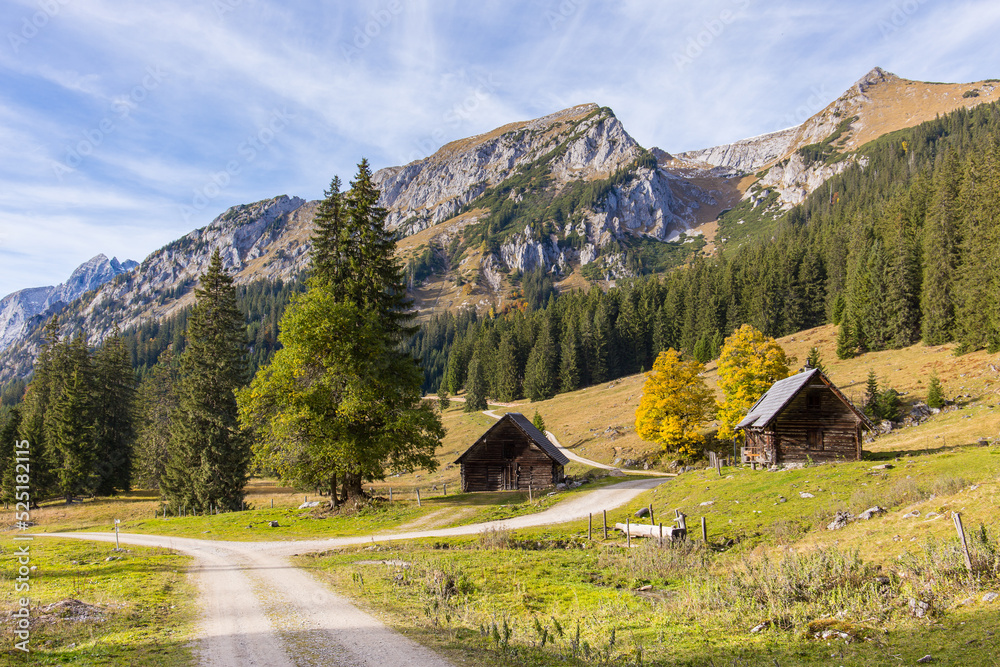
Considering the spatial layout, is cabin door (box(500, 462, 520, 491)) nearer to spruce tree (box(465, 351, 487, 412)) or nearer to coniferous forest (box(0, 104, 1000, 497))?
coniferous forest (box(0, 104, 1000, 497))

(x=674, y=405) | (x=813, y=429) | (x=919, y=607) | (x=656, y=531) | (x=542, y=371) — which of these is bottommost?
(x=656, y=531)

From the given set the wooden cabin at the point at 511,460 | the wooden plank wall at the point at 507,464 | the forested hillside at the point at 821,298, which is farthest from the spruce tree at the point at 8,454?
the forested hillside at the point at 821,298

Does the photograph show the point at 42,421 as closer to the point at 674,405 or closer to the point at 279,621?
the point at 279,621

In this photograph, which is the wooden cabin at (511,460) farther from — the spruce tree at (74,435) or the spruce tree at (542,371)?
the spruce tree at (542,371)

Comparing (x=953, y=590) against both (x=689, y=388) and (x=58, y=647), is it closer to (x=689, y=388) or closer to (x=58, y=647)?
(x=58, y=647)

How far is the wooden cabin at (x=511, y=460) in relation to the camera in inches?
1834

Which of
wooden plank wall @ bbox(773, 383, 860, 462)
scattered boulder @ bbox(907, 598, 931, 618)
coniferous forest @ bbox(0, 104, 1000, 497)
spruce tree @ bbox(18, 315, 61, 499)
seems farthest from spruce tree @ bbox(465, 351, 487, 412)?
scattered boulder @ bbox(907, 598, 931, 618)

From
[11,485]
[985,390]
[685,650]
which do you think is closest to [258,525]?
[685,650]

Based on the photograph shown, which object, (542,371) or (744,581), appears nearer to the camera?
(744,581)

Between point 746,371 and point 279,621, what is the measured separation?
46626 mm

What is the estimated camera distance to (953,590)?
10.9m

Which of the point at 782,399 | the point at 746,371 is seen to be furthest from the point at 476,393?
the point at 782,399

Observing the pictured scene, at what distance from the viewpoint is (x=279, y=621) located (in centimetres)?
1205

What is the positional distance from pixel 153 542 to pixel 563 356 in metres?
86.0
